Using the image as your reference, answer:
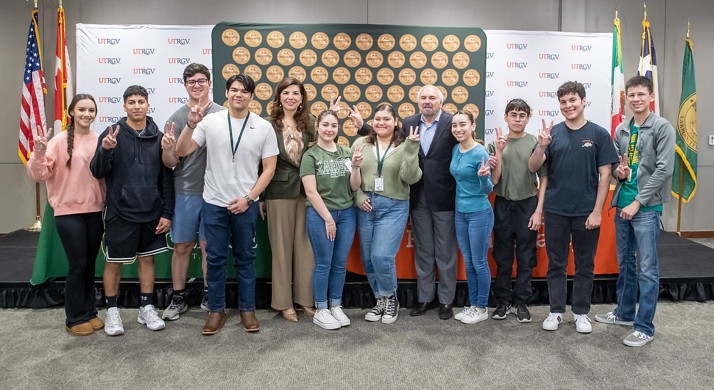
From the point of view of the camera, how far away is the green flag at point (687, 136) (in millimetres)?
6074

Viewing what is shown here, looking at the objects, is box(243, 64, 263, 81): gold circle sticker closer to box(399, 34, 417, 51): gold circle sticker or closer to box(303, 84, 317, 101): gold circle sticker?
box(303, 84, 317, 101): gold circle sticker

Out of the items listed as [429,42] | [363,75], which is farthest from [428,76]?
[363,75]

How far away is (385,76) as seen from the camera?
222 inches

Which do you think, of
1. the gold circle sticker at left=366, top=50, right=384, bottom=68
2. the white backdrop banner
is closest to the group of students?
the gold circle sticker at left=366, top=50, right=384, bottom=68

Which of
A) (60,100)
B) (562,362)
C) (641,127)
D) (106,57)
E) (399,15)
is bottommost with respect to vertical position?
(562,362)

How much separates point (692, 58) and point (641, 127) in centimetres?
438

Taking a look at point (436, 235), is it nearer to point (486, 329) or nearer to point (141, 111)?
point (486, 329)

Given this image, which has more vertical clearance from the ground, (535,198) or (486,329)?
(535,198)

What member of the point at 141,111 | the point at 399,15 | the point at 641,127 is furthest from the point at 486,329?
the point at 399,15

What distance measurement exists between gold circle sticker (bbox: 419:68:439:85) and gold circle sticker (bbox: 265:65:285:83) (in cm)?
156

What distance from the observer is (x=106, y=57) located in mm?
5797

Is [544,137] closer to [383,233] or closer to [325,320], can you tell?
[383,233]

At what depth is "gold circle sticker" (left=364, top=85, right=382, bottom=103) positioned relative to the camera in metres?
5.65

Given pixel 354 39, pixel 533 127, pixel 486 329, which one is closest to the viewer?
pixel 486 329
